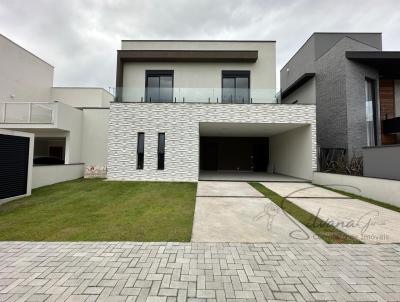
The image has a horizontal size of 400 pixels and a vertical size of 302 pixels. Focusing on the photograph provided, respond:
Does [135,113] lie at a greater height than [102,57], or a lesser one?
lesser

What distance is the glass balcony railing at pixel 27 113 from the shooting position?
1189 cm

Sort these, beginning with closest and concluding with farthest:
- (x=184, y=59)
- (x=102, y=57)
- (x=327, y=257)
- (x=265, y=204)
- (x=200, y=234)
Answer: (x=327, y=257), (x=200, y=234), (x=265, y=204), (x=184, y=59), (x=102, y=57)

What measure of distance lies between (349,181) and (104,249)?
9691 mm

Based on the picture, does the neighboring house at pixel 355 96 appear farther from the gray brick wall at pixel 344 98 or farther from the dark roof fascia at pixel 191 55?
the dark roof fascia at pixel 191 55

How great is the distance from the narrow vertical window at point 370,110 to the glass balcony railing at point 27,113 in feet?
57.0

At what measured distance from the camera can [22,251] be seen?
3717 mm

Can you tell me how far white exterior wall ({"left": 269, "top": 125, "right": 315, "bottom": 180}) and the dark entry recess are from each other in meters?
1.10

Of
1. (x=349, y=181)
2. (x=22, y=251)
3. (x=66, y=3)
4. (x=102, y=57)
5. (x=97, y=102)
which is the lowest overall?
(x=22, y=251)

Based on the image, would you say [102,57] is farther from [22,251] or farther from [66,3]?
[22,251]

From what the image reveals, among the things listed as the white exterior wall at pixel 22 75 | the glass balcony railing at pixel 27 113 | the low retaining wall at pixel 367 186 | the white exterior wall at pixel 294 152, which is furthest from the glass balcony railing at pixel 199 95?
the white exterior wall at pixel 22 75

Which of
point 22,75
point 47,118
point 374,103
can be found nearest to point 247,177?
point 374,103

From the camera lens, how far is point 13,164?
746 cm

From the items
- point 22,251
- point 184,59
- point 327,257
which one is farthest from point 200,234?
point 184,59

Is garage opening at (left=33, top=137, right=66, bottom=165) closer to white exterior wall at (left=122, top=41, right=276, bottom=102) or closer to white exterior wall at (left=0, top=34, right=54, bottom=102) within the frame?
white exterior wall at (left=0, top=34, right=54, bottom=102)
